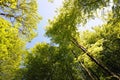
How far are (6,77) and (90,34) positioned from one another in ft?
37.4

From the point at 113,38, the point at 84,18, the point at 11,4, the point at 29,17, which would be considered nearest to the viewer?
the point at 84,18

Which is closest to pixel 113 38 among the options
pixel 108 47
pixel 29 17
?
pixel 108 47

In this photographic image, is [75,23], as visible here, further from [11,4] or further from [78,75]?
[78,75]

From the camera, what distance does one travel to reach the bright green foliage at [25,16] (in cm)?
1822

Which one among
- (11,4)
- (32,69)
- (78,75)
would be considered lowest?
(78,75)

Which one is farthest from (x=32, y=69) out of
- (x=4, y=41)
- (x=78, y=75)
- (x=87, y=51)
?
(x=4, y=41)

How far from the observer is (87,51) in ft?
52.7

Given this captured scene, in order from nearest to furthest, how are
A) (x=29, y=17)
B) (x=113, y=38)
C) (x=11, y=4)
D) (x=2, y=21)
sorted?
(x=2, y=21), (x=11, y=4), (x=29, y=17), (x=113, y=38)

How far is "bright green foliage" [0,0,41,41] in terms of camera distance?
18219mm

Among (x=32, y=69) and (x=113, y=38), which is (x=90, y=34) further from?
(x=32, y=69)

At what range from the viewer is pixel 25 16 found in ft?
62.1

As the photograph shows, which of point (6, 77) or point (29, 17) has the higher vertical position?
point (29, 17)

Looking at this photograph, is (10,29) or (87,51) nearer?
(10,29)

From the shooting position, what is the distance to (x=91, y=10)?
33.0 ft
